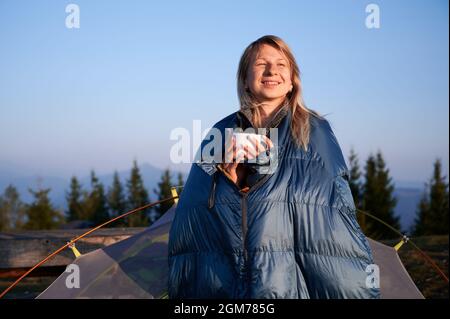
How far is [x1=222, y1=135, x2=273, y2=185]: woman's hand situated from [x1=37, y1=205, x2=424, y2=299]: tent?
3.53ft

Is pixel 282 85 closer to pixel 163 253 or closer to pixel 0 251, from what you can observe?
pixel 163 253

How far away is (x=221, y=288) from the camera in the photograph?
2.26 metres

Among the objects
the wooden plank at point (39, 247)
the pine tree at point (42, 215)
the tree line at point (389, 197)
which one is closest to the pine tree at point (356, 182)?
the tree line at point (389, 197)

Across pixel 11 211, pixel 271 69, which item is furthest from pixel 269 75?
pixel 11 211

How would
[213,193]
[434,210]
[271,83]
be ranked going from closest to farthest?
[213,193]
[271,83]
[434,210]

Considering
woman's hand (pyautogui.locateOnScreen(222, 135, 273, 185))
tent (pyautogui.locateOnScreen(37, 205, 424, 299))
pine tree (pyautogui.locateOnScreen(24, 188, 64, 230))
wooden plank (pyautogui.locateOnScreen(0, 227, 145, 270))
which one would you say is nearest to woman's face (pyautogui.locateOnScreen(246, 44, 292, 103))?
woman's hand (pyautogui.locateOnScreen(222, 135, 273, 185))

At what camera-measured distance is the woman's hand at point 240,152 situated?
2.28 meters

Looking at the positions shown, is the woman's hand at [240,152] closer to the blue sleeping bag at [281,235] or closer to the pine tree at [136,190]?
the blue sleeping bag at [281,235]

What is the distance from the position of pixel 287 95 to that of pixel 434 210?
967 inches

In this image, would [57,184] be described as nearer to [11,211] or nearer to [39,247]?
[11,211]

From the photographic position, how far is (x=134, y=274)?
319 centimetres

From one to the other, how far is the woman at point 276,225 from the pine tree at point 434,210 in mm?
23081

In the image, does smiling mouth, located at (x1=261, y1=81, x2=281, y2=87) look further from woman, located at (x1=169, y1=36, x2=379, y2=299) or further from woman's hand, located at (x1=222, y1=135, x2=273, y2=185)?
woman's hand, located at (x1=222, y1=135, x2=273, y2=185)

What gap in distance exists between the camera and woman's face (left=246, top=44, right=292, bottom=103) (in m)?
2.52
